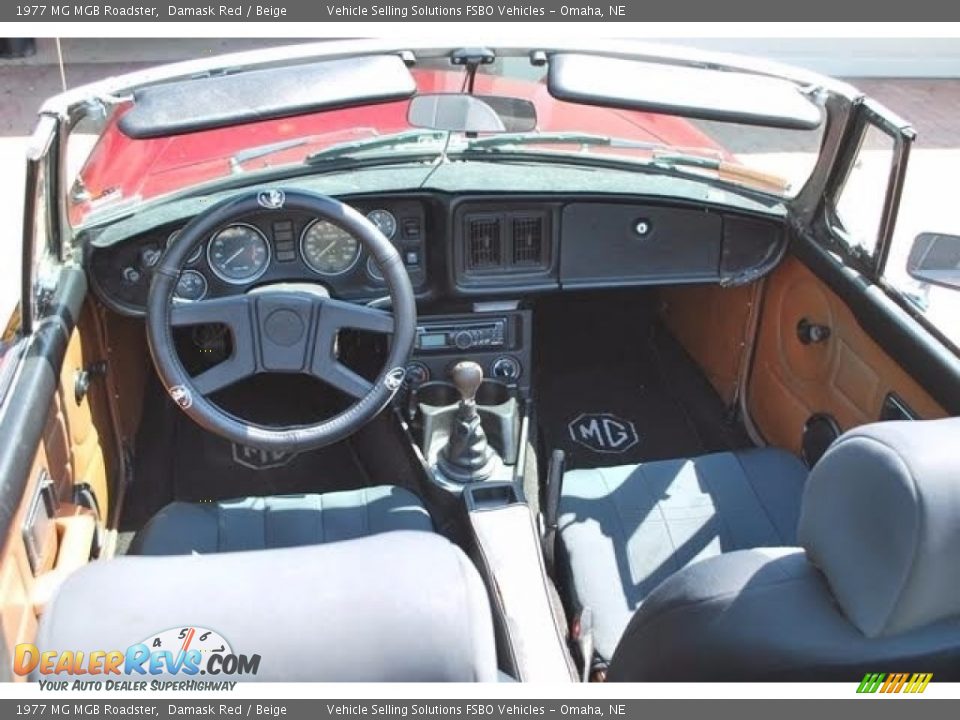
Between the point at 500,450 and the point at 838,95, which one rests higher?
the point at 838,95

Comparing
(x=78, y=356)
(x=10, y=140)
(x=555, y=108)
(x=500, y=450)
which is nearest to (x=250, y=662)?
(x=78, y=356)

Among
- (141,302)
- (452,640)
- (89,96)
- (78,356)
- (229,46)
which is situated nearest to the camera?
(452,640)

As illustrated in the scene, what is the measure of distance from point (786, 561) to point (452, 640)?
598 mm

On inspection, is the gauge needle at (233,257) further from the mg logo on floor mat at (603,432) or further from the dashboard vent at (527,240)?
the mg logo on floor mat at (603,432)

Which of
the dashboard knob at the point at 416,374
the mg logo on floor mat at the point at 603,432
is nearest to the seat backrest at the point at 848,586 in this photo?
the dashboard knob at the point at 416,374

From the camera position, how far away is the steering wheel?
7.77 feet

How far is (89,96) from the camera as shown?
241 centimetres

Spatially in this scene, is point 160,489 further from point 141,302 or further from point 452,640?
point 452,640

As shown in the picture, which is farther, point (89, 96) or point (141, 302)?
point (141, 302)

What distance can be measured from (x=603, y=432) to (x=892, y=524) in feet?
8.02

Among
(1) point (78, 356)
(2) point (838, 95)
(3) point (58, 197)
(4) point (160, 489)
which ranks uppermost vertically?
(2) point (838, 95)

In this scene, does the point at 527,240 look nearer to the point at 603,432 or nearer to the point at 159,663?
the point at 603,432

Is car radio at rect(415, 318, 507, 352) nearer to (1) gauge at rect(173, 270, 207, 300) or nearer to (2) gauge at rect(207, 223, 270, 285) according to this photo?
(2) gauge at rect(207, 223, 270, 285)

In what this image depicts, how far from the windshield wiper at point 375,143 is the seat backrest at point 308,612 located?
1685mm
